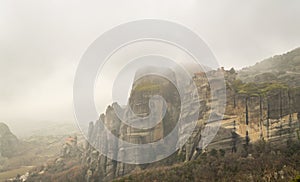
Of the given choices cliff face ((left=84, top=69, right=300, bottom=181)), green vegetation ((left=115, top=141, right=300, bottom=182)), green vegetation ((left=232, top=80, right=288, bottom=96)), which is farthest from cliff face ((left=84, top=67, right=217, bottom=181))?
green vegetation ((left=115, top=141, right=300, bottom=182))

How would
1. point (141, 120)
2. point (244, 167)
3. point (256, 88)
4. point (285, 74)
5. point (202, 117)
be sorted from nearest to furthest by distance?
1. point (244, 167)
2. point (256, 88)
3. point (202, 117)
4. point (141, 120)
5. point (285, 74)

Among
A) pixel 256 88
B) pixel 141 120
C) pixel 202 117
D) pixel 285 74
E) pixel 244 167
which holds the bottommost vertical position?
pixel 244 167

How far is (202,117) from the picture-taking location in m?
98.0

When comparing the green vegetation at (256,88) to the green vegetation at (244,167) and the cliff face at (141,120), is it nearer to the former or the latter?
the cliff face at (141,120)

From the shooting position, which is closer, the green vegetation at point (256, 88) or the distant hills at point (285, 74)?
the green vegetation at point (256, 88)

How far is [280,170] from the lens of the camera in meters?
69.9

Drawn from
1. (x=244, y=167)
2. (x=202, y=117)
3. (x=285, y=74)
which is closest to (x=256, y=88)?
(x=202, y=117)

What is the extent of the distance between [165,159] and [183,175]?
25876 millimetres

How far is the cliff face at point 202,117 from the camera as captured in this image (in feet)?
285

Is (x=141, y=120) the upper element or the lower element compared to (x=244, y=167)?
upper

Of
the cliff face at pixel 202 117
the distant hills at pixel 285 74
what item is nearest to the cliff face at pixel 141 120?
the cliff face at pixel 202 117

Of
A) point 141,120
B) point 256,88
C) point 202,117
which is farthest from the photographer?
point 141,120

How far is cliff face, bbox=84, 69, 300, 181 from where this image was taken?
8694 cm

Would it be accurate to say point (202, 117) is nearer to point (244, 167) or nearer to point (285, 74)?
point (244, 167)
